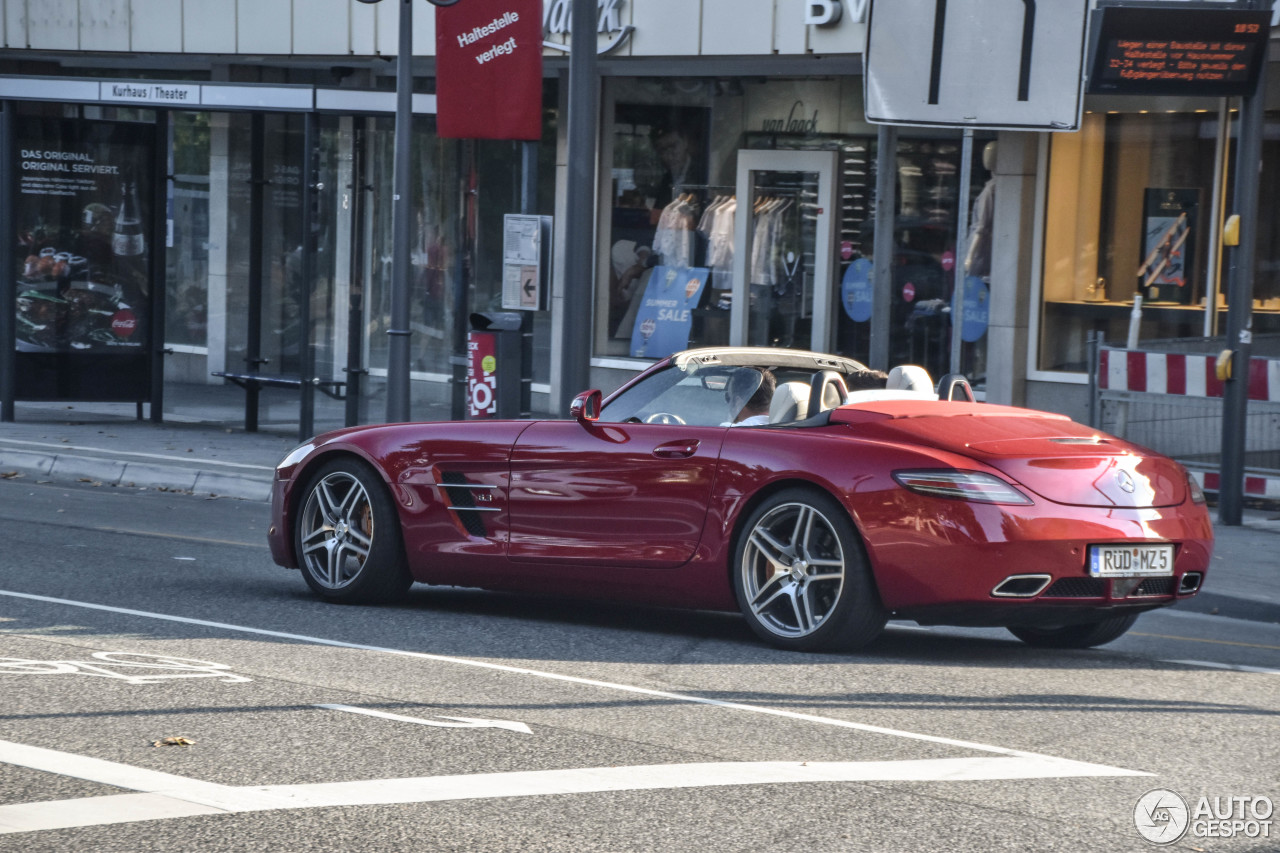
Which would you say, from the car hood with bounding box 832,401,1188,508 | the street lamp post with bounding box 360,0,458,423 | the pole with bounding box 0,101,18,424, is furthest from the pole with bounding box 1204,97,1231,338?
the pole with bounding box 0,101,18,424

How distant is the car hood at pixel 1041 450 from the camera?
265 inches

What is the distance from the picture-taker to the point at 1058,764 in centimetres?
535

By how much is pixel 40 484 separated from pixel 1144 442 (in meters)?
8.51

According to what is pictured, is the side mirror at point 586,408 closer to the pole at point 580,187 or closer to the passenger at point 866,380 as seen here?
the passenger at point 866,380

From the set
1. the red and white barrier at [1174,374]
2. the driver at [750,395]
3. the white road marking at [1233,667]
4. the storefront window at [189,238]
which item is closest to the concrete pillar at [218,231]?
the storefront window at [189,238]

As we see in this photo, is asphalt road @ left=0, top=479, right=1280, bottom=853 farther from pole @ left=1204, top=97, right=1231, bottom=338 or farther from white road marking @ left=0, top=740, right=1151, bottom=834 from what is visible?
pole @ left=1204, top=97, right=1231, bottom=338

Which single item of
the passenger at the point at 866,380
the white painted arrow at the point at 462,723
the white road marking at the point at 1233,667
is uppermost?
the passenger at the point at 866,380

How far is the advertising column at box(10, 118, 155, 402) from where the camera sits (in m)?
17.5

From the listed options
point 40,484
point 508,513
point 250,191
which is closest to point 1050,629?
point 508,513

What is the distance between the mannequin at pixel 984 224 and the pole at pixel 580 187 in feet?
17.5

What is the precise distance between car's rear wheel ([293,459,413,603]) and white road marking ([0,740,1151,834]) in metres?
3.03

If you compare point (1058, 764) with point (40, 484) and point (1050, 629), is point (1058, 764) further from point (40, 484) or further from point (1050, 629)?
point (40, 484)

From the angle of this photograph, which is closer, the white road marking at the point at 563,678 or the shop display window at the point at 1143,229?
the white road marking at the point at 563,678

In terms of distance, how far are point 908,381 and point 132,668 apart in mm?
3466
